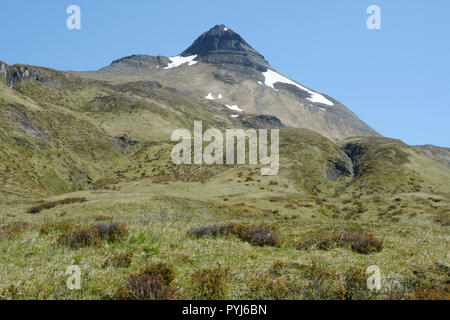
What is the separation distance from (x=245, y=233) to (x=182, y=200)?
900 inches

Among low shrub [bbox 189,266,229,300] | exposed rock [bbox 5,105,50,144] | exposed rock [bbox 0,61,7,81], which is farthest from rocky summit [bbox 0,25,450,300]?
exposed rock [bbox 0,61,7,81]

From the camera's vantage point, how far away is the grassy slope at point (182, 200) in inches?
388

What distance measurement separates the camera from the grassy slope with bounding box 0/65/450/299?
9852 mm

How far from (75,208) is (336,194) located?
7454cm

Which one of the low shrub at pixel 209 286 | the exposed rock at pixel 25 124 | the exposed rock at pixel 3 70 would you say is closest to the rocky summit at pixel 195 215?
the low shrub at pixel 209 286

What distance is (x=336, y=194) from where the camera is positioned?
89.0 m

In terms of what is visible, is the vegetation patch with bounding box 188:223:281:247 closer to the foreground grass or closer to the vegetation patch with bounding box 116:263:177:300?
the foreground grass

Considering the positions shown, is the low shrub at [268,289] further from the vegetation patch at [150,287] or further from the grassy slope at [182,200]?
the vegetation patch at [150,287]

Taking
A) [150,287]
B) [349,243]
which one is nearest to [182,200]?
[349,243]

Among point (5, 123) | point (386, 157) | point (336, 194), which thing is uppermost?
point (5, 123)

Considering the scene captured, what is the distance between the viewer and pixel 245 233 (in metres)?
14.7

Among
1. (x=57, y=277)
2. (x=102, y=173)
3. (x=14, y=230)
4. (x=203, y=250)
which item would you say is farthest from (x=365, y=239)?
(x=102, y=173)

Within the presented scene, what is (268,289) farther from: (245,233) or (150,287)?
(245,233)
